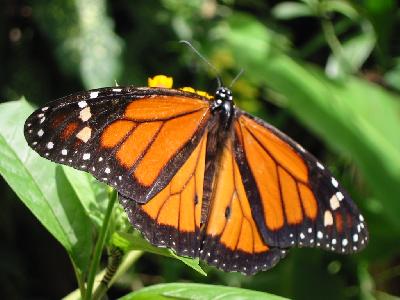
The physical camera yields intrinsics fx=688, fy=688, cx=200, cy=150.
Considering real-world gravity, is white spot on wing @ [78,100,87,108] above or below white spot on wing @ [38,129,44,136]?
above

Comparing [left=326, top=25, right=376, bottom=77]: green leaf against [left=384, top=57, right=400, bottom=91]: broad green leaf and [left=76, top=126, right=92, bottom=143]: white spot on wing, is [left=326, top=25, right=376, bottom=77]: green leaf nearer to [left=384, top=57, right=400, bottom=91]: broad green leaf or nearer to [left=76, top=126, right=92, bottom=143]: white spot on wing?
[left=384, top=57, right=400, bottom=91]: broad green leaf

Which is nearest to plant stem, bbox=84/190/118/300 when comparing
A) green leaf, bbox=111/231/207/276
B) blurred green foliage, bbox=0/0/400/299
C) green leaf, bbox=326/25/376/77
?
green leaf, bbox=111/231/207/276

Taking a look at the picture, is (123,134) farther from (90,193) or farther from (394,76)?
(394,76)

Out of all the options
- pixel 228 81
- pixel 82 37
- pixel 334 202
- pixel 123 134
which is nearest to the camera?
pixel 123 134

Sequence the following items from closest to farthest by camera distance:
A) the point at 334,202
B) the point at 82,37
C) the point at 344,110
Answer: the point at 334,202 → the point at 82,37 → the point at 344,110

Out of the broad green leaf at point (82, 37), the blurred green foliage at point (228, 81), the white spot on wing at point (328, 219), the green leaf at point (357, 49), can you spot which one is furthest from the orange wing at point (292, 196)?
the green leaf at point (357, 49)

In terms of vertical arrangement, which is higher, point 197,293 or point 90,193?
point 90,193

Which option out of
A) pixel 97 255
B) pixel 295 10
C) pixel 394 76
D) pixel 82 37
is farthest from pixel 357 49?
pixel 97 255
